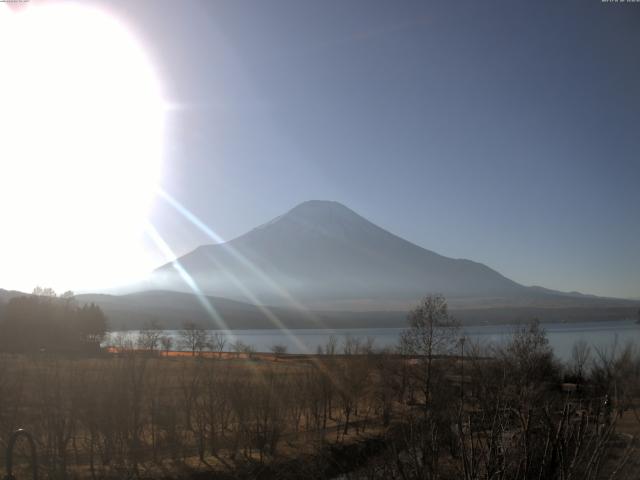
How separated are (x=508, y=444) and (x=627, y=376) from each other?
94.7ft

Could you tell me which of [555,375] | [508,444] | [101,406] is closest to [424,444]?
[508,444]

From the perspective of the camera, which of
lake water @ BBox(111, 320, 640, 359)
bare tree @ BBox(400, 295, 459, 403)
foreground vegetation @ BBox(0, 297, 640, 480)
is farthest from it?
lake water @ BBox(111, 320, 640, 359)

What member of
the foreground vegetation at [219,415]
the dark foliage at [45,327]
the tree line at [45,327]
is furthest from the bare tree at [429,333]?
the dark foliage at [45,327]

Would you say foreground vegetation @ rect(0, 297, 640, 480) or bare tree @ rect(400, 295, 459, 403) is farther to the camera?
bare tree @ rect(400, 295, 459, 403)

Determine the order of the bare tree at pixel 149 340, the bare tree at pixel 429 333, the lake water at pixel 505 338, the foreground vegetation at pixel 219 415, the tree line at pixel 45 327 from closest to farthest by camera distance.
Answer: the foreground vegetation at pixel 219 415
the bare tree at pixel 429 333
the bare tree at pixel 149 340
the tree line at pixel 45 327
the lake water at pixel 505 338

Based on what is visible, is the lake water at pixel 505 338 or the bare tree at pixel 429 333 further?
the lake water at pixel 505 338

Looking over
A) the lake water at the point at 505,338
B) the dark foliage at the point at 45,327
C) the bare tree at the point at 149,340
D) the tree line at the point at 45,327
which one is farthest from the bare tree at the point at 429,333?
the dark foliage at the point at 45,327

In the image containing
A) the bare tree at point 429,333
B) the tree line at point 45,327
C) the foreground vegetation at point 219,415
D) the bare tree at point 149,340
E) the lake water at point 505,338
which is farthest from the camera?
the lake water at point 505,338

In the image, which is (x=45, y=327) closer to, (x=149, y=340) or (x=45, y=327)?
(x=45, y=327)

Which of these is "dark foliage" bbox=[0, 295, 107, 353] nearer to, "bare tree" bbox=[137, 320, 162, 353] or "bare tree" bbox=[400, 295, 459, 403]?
"bare tree" bbox=[137, 320, 162, 353]

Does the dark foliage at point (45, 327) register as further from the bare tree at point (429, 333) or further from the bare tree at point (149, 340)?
the bare tree at point (429, 333)

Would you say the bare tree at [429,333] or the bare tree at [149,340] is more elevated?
the bare tree at [429,333]

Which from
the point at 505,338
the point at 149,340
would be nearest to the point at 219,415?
the point at 149,340

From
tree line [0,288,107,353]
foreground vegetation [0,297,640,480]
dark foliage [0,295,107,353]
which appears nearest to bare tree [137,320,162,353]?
tree line [0,288,107,353]
